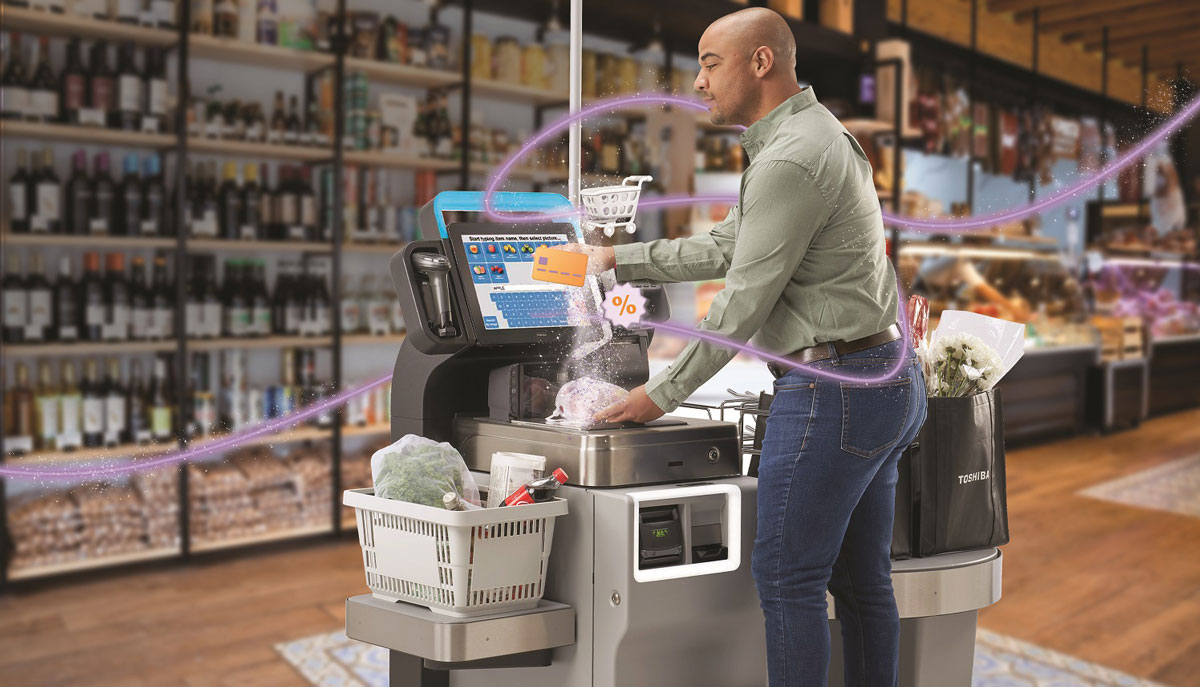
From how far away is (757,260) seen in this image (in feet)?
5.54

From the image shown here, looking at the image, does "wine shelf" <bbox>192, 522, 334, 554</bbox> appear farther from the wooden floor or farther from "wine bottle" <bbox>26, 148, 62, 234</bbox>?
"wine bottle" <bbox>26, 148, 62, 234</bbox>

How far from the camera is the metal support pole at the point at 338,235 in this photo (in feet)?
15.7

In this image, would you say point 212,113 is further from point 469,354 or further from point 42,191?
point 469,354

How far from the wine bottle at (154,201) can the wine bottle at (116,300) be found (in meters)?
0.18

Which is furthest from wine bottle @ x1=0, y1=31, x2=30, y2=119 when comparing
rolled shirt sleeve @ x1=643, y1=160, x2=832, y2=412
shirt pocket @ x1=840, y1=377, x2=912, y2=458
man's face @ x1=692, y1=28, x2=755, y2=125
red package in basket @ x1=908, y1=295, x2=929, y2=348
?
shirt pocket @ x1=840, y1=377, x2=912, y2=458

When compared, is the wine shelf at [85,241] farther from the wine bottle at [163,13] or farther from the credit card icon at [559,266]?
the credit card icon at [559,266]

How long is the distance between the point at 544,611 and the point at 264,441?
10.6 feet

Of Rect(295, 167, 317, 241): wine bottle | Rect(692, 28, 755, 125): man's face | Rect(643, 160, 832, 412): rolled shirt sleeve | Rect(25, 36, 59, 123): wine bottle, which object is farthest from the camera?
Rect(295, 167, 317, 241): wine bottle

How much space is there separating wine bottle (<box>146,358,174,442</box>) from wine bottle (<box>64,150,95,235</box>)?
654 mm

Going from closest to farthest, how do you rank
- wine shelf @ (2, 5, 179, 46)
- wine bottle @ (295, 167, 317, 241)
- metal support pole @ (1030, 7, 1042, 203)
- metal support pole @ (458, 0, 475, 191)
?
1. wine shelf @ (2, 5, 179, 46)
2. wine bottle @ (295, 167, 317, 241)
3. metal support pole @ (458, 0, 475, 191)
4. metal support pole @ (1030, 7, 1042, 203)

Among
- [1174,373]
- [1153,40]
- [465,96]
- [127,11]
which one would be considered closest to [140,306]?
[127,11]

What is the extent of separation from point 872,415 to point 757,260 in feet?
1.11

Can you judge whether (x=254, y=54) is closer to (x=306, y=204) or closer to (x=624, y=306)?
(x=306, y=204)

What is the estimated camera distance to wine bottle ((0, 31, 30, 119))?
4023 mm
